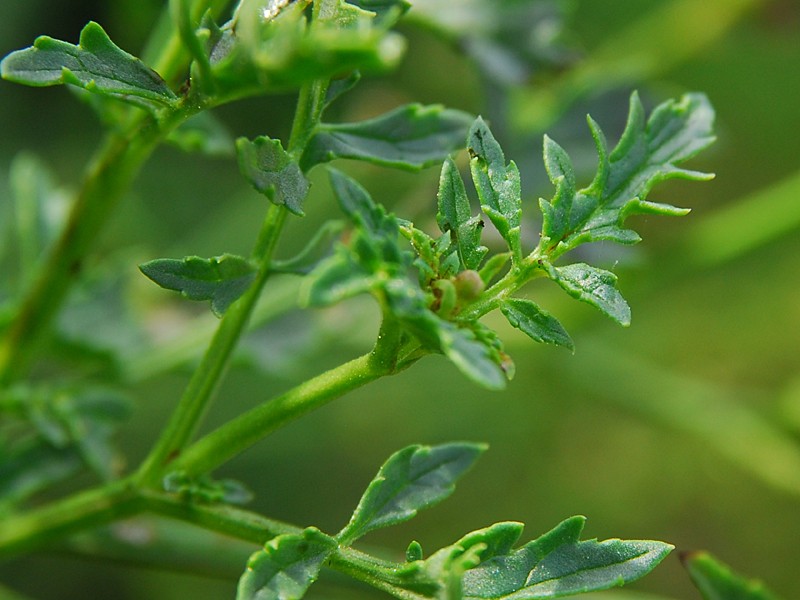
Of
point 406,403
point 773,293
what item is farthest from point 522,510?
point 773,293

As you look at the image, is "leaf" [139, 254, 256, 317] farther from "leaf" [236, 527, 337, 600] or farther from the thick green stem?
"leaf" [236, 527, 337, 600]

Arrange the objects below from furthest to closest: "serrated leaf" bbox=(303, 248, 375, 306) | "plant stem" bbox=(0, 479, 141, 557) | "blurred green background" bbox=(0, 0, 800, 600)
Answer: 1. "blurred green background" bbox=(0, 0, 800, 600)
2. "plant stem" bbox=(0, 479, 141, 557)
3. "serrated leaf" bbox=(303, 248, 375, 306)

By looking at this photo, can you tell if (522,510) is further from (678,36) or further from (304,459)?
(678,36)

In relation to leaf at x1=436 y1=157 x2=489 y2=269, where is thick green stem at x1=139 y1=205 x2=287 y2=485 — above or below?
above

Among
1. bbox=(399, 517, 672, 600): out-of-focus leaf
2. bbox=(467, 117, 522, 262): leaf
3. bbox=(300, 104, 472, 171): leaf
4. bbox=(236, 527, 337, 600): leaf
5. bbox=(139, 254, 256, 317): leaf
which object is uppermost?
bbox=(300, 104, 472, 171): leaf

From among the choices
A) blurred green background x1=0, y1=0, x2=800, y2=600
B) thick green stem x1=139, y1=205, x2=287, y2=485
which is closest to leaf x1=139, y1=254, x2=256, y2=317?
thick green stem x1=139, y1=205, x2=287, y2=485

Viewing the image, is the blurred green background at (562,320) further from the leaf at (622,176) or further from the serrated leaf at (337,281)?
the serrated leaf at (337,281)

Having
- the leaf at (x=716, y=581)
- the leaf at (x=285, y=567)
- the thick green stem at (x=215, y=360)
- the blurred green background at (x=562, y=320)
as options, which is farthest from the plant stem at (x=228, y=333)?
the leaf at (x=716, y=581)
